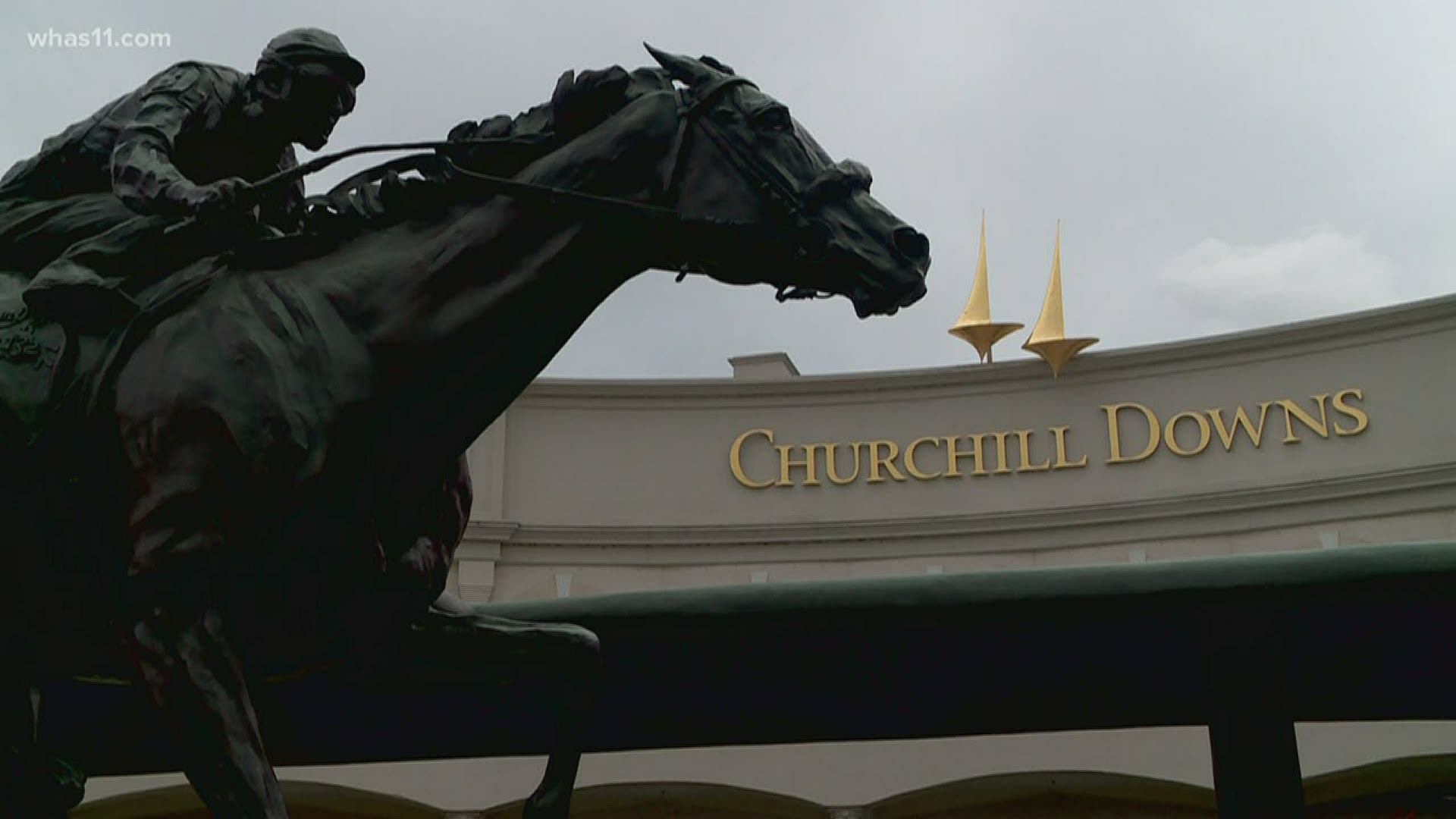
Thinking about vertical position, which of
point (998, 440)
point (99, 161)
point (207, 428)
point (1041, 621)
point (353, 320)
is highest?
point (998, 440)

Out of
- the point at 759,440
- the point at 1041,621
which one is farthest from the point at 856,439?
the point at 1041,621

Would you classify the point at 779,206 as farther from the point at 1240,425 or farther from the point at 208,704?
the point at 1240,425

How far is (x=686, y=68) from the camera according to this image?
331 cm

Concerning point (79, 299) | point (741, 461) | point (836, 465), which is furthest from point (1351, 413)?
point (79, 299)

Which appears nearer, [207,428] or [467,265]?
[207,428]

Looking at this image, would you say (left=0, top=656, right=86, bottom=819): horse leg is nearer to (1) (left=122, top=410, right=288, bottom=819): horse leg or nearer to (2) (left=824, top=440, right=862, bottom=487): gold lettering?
(1) (left=122, top=410, right=288, bottom=819): horse leg

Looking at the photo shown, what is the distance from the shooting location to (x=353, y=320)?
3227mm

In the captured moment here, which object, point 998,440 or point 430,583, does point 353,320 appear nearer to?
point 430,583

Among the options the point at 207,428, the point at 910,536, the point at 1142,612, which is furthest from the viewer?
the point at 910,536

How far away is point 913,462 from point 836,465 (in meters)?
1.14

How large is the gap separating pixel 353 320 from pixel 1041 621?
2.20 meters

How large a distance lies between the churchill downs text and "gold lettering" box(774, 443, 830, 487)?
11 mm

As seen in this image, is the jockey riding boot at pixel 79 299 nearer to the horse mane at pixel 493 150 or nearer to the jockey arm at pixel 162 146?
the jockey arm at pixel 162 146

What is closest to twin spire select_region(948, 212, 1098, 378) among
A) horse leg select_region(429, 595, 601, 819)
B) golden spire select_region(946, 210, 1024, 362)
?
golden spire select_region(946, 210, 1024, 362)
